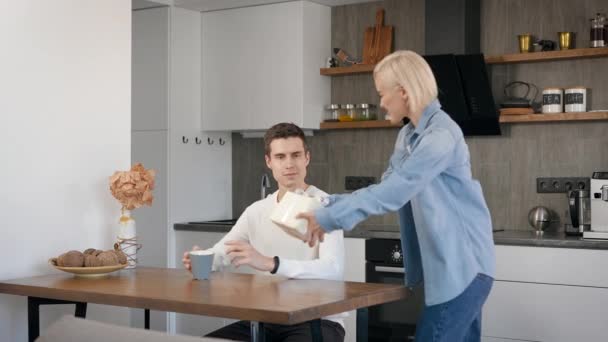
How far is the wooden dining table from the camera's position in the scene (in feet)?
8.45

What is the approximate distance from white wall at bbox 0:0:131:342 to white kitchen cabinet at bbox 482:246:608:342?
77.1 inches

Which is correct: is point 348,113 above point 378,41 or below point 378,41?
below

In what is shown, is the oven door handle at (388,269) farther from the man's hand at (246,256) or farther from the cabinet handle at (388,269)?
the man's hand at (246,256)

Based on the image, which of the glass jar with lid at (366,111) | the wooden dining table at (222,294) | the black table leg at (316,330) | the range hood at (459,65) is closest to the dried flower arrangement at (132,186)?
the wooden dining table at (222,294)

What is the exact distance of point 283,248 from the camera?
11.4ft

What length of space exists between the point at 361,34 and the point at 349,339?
6.44 ft

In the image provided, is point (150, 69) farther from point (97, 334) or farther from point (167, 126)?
point (97, 334)

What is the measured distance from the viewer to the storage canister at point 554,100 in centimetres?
517

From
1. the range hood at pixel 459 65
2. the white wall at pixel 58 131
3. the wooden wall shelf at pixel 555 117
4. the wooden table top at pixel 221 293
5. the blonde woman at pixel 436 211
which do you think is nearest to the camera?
the wooden table top at pixel 221 293

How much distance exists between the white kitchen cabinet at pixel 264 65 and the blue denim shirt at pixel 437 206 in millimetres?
3051

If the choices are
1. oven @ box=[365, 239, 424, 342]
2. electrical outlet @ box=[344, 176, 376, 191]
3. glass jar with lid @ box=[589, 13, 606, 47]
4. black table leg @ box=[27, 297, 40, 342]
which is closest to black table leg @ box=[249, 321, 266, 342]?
black table leg @ box=[27, 297, 40, 342]

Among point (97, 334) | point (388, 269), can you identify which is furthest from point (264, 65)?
point (97, 334)

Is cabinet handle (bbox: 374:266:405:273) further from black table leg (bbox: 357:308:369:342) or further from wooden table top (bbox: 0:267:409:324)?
black table leg (bbox: 357:308:369:342)

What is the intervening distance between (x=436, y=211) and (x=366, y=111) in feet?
10.5
